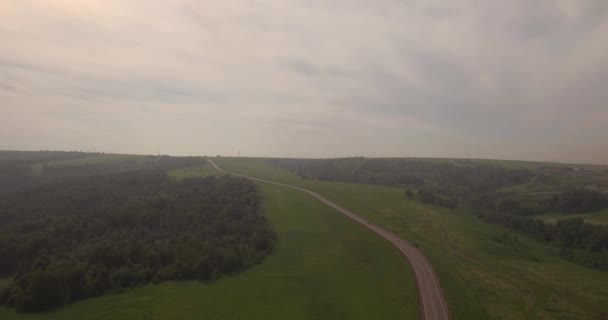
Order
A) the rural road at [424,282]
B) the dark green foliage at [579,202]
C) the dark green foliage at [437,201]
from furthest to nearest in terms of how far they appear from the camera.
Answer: the dark green foliage at [579,202] → the dark green foliage at [437,201] → the rural road at [424,282]

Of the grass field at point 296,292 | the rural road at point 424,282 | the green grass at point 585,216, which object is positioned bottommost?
the grass field at point 296,292

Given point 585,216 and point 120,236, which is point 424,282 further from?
point 585,216

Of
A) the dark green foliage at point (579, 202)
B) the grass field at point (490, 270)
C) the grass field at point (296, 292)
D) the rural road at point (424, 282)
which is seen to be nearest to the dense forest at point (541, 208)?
the dark green foliage at point (579, 202)

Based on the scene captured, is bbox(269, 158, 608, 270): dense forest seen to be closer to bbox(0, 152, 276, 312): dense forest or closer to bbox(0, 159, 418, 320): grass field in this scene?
bbox(0, 159, 418, 320): grass field

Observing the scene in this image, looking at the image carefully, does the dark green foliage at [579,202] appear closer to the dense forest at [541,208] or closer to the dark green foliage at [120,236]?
the dense forest at [541,208]

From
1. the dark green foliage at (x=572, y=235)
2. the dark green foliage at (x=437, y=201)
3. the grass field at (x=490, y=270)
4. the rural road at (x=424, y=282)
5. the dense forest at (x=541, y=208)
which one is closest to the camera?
the rural road at (x=424, y=282)

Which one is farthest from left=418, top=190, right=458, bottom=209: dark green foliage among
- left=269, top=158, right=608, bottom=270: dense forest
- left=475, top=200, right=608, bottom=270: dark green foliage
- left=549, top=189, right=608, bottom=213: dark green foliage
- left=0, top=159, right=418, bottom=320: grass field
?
left=0, top=159, right=418, bottom=320: grass field

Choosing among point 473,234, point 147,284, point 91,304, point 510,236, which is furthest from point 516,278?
point 91,304
